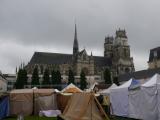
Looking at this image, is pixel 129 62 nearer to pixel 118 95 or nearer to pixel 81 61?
pixel 81 61

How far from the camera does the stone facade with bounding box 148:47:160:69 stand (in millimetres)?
72688

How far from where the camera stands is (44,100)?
78.7 ft

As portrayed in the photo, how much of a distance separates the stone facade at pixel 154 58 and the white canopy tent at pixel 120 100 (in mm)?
52835

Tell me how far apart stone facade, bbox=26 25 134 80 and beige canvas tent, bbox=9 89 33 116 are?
288 feet

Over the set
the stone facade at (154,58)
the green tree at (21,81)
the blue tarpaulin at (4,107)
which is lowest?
the blue tarpaulin at (4,107)

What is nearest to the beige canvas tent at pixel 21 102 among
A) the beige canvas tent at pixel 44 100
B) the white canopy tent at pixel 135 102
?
the beige canvas tent at pixel 44 100

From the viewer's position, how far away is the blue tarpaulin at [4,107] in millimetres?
21219

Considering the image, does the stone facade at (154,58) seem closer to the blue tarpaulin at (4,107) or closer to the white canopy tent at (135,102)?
the blue tarpaulin at (4,107)

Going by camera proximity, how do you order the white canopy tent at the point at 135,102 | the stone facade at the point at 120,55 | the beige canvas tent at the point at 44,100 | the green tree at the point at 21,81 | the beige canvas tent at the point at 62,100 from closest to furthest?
the white canopy tent at the point at 135,102
the beige canvas tent at the point at 44,100
the beige canvas tent at the point at 62,100
the green tree at the point at 21,81
the stone facade at the point at 120,55

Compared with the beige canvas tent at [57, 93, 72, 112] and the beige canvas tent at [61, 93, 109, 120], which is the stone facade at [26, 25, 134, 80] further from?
the beige canvas tent at [61, 93, 109, 120]

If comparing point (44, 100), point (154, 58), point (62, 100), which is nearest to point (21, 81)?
point (154, 58)

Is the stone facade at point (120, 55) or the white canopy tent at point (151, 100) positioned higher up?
the stone facade at point (120, 55)

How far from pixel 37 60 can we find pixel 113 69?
31508 mm

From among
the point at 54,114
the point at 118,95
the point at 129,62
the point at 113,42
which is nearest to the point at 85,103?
the point at 118,95
